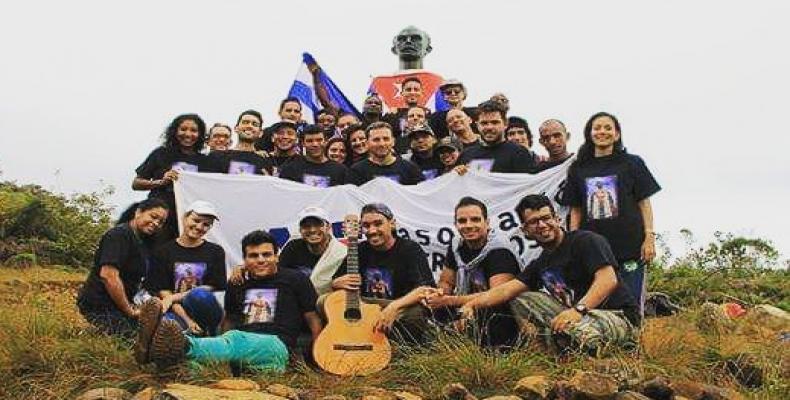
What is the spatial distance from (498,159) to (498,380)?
2958 millimetres

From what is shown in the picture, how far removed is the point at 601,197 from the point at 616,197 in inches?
4.5

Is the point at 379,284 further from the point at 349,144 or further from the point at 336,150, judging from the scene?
the point at 349,144

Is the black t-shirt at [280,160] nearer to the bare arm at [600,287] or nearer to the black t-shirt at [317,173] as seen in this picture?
the black t-shirt at [317,173]

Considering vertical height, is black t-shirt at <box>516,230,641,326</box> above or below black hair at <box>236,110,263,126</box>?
below

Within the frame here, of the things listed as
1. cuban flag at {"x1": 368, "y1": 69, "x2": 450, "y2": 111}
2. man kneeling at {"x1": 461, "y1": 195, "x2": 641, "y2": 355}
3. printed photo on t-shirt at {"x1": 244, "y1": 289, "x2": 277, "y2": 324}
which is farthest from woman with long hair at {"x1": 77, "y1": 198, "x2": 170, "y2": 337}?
cuban flag at {"x1": 368, "y1": 69, "x2": 450, "y2": 111}

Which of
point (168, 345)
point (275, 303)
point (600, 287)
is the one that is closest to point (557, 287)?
point (600, 287)

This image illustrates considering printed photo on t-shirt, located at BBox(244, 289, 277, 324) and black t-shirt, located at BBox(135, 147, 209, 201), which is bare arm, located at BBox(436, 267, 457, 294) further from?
black t-shirt, located at BBox(135, 147, 209, 201)

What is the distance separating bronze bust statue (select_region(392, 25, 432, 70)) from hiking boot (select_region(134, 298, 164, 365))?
1161 cm

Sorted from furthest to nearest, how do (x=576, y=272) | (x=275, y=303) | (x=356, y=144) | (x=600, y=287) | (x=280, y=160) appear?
(x=280, y=160) → (x=356, y=144) → (x=275, y=303) → (x=576, y=272) → (x=600, y=287)

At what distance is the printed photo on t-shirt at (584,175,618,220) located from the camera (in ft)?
22.2

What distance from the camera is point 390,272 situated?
657 cm

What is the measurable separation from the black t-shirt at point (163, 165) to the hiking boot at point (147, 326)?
2.87m

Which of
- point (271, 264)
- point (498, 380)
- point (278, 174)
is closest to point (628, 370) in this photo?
point (498, 380)

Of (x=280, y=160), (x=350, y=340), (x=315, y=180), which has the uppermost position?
(x=280, y=160)
